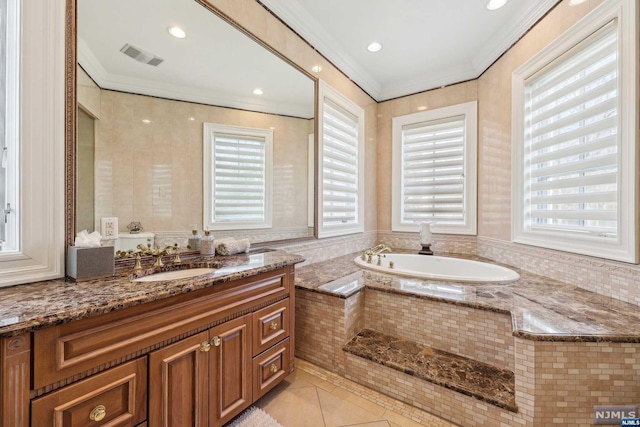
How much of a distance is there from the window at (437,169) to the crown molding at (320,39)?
680 mm

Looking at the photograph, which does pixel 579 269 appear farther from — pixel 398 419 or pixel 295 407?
pixel 295 407

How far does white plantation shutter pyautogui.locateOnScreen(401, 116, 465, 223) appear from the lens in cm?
308

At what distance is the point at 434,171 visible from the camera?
3.21 meters

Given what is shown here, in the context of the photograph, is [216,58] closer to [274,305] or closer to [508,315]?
[274,305]

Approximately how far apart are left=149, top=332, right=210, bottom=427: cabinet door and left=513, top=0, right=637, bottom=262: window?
230cm

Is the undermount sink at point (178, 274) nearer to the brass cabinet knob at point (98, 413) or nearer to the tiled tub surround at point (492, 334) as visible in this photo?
the brass cabinet knob at point (98, 413)

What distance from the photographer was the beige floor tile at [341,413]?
4.56ft

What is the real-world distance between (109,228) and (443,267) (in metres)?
2.84

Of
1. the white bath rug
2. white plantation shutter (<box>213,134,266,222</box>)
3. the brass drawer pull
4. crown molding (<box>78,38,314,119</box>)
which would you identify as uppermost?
crown molding (<box>78,38,314,119</box>)

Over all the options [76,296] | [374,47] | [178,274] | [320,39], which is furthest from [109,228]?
[374,47]

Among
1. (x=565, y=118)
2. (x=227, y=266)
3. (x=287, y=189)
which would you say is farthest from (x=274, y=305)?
(x=565, y=118)

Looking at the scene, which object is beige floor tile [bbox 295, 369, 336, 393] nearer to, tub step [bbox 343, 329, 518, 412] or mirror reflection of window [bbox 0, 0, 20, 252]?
tub step [bbox 343, 329, 518, 412]

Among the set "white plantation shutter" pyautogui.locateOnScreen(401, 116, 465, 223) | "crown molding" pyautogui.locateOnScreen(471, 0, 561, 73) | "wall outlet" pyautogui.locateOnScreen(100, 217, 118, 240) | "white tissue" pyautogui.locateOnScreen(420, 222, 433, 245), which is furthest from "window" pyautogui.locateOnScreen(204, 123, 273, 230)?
"crown molding" pyautogui.locateOnScreen(471, 0, 561, 73)

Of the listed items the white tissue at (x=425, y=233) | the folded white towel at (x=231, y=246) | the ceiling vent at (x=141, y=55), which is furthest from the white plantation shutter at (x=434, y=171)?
the ceiling vent at (x=141, y=55)
